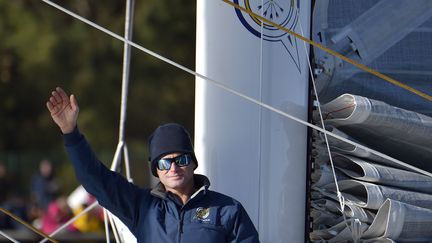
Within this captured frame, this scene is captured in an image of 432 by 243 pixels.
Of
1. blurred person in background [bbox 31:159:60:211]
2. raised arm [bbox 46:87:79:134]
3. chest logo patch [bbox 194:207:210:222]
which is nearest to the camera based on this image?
raised arm [bbox 46:87:79:134]

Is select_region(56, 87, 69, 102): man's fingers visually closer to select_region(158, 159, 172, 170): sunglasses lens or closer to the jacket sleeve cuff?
the jacket sleeve cuff

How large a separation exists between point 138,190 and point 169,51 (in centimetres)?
1479

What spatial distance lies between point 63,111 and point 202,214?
492mm

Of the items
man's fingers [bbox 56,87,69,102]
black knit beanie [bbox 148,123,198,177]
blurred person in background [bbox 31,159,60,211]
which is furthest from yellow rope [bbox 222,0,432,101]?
blurred person in background [bbox 31,159,60,211]

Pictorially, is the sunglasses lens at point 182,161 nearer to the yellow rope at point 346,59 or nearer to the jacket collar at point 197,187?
the jacket collar at point 197,187

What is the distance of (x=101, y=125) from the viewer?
752 inches

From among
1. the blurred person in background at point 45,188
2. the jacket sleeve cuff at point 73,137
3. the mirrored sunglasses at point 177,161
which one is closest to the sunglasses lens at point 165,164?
the mirrored sunglasses at point 177,161

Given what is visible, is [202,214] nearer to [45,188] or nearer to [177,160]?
[177,160]

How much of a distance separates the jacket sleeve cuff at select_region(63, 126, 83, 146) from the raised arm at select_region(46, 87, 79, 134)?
11 mm

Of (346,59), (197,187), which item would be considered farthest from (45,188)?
(346,59)

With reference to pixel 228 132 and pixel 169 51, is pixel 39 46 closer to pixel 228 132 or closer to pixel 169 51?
pixel 169 51

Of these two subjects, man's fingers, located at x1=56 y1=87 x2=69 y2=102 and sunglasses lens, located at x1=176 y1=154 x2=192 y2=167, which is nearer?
man's fingers, located at x1=56 y1=87 x2=69 y2=102

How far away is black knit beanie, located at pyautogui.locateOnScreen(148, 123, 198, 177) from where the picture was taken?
3.25m

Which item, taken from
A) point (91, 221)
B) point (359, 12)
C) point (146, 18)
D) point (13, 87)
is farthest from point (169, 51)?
point (359, 12)
